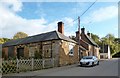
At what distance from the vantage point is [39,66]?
2077 cm

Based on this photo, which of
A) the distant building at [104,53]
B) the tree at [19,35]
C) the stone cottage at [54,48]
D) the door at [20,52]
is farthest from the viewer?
the distant building at [104,53]

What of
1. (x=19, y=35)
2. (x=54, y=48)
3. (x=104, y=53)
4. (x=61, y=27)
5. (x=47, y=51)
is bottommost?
(x=104, y=53)

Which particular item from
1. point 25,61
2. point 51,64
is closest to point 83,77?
point 25,61

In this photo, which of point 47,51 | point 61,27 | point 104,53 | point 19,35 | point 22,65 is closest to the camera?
point 22,65

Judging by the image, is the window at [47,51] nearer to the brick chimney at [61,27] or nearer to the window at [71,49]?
the window at [71,49]

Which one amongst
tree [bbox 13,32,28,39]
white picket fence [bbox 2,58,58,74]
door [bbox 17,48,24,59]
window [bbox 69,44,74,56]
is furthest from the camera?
tree [bbox 13,32,28,39]

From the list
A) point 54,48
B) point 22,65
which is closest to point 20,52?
point 54,48

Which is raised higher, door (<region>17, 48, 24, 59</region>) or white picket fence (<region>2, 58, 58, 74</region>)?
door (<region>17, 48, 24, 59</region>)

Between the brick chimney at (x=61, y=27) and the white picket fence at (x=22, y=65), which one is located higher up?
the brick chimney at (x=61, y=27)

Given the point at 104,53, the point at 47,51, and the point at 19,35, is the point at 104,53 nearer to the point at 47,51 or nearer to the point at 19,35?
the point at 19,35

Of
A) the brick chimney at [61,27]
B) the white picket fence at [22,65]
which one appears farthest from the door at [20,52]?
the white picket fence at [22,65]

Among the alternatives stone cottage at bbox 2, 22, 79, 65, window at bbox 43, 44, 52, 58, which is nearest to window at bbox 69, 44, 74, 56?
stone cottage at bbox 2, 22, 79, 65

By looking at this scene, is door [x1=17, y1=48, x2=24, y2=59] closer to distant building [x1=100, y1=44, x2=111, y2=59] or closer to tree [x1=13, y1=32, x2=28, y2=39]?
tree [x1=13, y1=32, x2=28, y2=39]

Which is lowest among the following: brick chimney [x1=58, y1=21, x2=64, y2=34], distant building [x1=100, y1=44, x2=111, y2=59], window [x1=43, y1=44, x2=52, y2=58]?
distant building [x1=100, y1=44, x2=111, y2=59]
